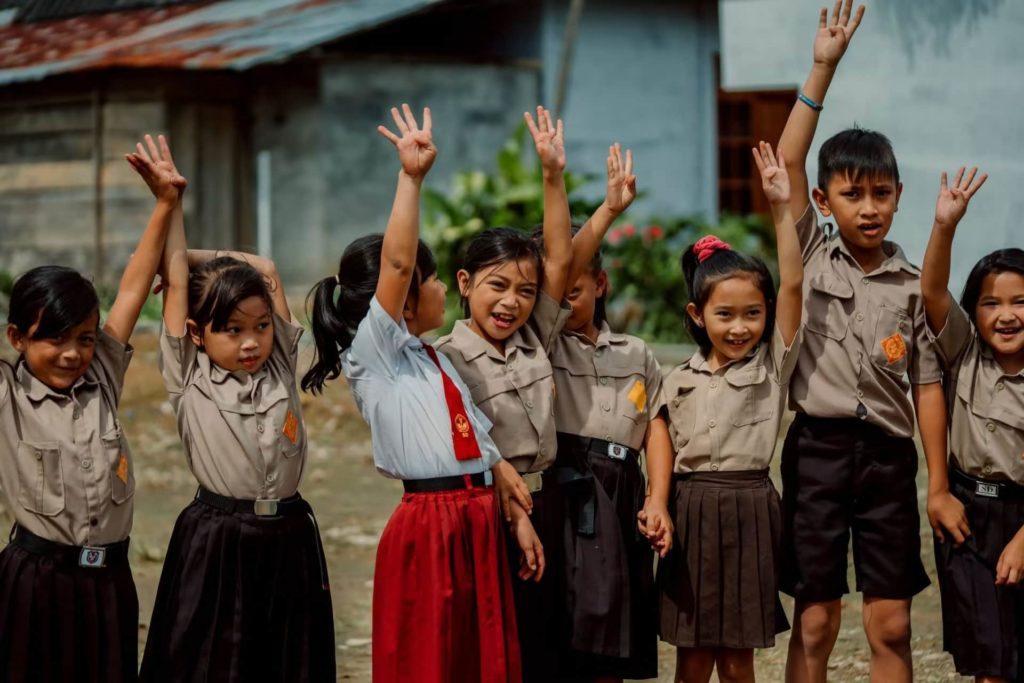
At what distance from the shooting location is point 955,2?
6.01 m

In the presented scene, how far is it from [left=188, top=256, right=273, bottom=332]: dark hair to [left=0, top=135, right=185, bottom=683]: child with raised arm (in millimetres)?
201

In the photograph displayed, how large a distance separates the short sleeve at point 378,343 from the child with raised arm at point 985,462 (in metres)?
1.36

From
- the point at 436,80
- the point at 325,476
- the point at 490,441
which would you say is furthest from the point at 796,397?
the point at 436,80

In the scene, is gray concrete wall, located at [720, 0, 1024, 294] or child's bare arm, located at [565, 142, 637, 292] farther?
gray concrete wall, located at [720, 0, 1024, 294]

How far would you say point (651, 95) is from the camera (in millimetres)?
11242

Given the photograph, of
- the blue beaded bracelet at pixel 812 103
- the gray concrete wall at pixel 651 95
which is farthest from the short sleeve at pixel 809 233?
the gray concrete wall at pixel 651 95

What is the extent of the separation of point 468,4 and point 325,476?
16.5ft

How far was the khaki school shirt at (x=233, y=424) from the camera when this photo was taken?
3.25m

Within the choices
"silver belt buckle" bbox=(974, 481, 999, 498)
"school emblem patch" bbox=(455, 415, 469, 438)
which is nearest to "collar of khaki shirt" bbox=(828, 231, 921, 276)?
"silver belt buckle" bbox=(974, 481, 999, 498)

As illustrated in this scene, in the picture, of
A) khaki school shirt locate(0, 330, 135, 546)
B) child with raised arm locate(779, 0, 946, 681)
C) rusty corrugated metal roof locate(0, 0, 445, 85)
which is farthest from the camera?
rusty corrugated metal roof locate(0, 0, 445, 85)

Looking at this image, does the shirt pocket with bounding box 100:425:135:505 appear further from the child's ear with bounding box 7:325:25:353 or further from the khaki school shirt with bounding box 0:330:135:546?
the child's ear with bounding box 7:325:25:353

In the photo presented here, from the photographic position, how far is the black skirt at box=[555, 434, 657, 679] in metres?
3.40

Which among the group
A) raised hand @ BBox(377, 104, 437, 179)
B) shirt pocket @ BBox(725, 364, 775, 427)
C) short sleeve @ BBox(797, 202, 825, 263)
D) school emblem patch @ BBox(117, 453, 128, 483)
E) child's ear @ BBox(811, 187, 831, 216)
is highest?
raised hand @ BBox(377, 104, 437, 179)

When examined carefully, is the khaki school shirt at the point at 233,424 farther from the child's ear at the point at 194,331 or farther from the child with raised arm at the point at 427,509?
the child with raised arm at the point at 427,509
